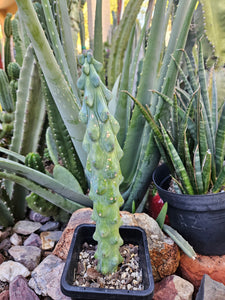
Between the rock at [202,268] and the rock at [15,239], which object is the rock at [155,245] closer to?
the rock at [202,268]

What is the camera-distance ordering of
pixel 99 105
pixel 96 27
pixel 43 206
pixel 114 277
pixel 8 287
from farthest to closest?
pixel 96 27 < pixel 43 206 < pixel 8 287 < pixel 114 277 < pixel 99 105

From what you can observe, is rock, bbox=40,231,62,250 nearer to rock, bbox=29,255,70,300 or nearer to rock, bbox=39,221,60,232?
rock, bbox=39,221,60,232

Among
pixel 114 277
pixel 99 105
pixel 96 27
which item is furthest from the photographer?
pixel 96 27

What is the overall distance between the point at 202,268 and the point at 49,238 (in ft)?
1.69

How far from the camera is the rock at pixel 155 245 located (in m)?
0.68

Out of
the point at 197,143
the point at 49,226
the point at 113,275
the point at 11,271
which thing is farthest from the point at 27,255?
the point at 197,143

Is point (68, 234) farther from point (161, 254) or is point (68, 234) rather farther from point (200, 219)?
point (200, 219)

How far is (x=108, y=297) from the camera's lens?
0.46m

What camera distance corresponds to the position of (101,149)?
17.2 inches

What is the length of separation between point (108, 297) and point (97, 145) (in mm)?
291

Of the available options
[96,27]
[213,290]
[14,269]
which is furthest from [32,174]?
[96,27]

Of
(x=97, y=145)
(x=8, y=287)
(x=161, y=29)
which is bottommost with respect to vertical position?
(x=8, y=287)

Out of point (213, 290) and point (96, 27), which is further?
point (96, 27)

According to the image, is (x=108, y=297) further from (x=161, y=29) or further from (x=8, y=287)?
(x=161, y=29)
